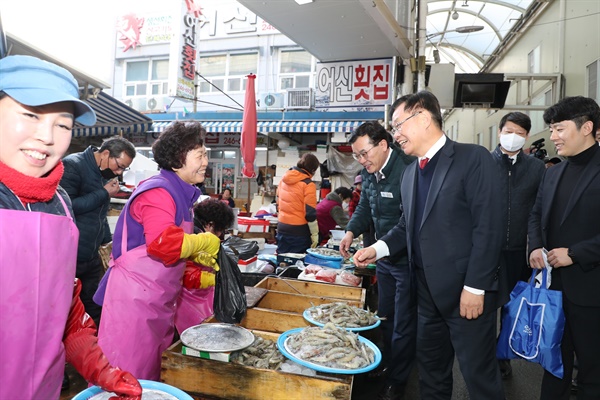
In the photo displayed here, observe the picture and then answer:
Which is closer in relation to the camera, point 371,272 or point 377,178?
point 377,178

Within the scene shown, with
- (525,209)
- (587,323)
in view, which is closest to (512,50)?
(525,209)

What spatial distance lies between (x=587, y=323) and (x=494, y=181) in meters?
1.31

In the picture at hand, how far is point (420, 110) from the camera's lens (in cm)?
242

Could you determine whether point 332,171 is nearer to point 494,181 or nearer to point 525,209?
point 525,209

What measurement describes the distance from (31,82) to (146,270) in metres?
1.38

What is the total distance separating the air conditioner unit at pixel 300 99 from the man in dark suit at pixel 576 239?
11797 millimetres

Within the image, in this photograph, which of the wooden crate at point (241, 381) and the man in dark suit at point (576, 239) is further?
the man in dark suit at point (576, 239)

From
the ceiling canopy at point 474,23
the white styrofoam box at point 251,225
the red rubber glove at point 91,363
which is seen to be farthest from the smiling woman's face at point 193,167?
the ceiling canopy at point 474,23

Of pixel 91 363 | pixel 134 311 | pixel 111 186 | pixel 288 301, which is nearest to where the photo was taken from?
pixel 91 363

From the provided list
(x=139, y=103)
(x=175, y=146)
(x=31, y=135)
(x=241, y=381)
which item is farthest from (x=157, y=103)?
(x=31, y=135)

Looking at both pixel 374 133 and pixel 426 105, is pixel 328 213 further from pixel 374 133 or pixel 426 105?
pixel 426 105

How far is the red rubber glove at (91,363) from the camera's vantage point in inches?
51.3

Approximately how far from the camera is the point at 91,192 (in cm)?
358

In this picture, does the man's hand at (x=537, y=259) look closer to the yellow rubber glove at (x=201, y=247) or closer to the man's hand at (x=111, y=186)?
the yellow rubber glove at (x=201, y=247)
